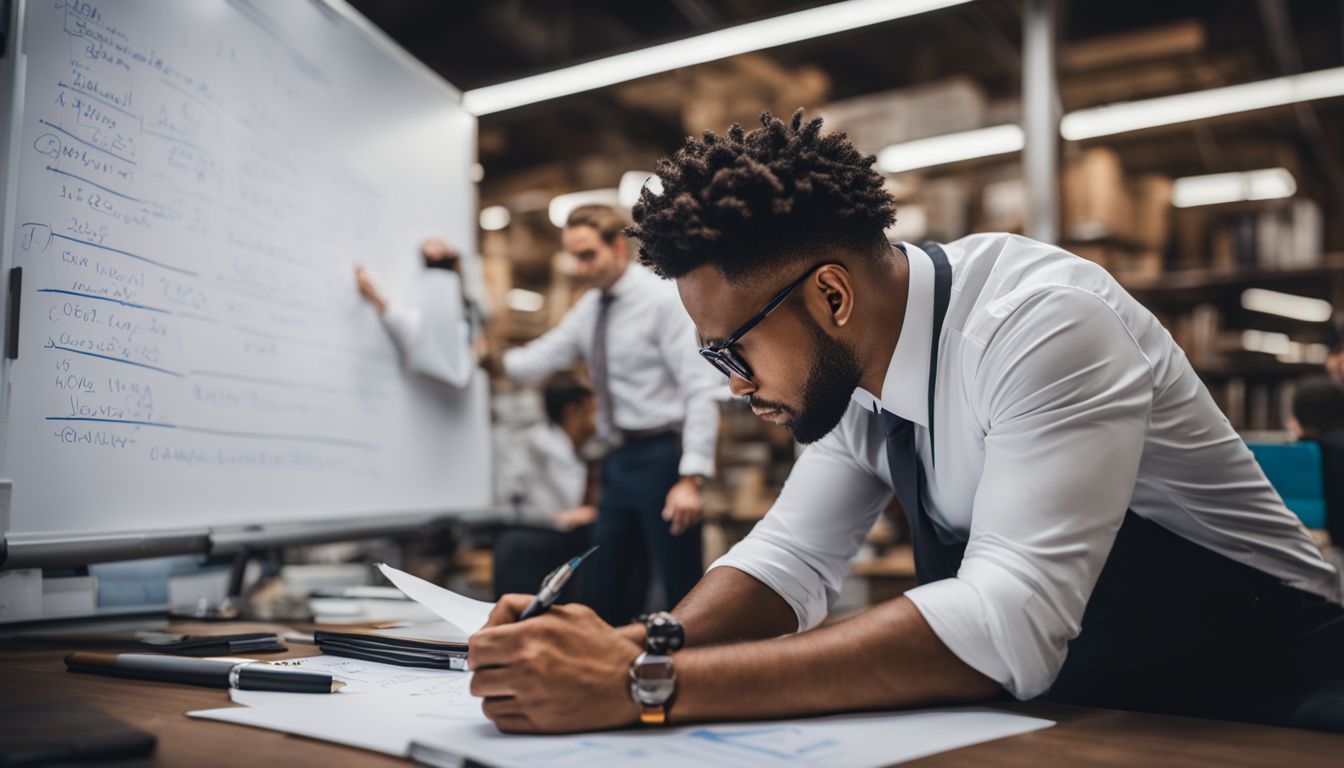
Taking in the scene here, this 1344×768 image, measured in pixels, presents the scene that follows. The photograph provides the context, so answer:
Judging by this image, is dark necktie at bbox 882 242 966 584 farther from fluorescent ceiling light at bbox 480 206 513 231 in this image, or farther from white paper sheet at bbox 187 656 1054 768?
fluorescent ceiling light at bbox 480 206 513 231

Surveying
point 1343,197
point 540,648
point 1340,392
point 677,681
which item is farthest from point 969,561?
point 1343,197

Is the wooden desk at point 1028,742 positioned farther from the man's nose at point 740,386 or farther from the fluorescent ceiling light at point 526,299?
the fluorescent ceiling light at point 526,299

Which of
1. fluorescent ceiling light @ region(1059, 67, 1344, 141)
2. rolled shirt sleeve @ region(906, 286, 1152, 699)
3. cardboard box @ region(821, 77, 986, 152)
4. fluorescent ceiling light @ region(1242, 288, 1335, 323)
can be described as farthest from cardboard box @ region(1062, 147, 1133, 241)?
rolled shirt sleeve @ region(906, 286, 1152, 699)

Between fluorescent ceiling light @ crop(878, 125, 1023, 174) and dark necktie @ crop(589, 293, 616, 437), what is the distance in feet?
7.16

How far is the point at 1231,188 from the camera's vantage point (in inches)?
234

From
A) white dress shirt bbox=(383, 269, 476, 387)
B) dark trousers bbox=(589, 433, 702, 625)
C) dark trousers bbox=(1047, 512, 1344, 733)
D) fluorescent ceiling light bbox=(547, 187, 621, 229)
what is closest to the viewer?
dark trousers bbox=(1047, 512, 1344, 733)

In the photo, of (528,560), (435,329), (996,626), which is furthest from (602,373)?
(996,626)

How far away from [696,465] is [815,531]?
1.43 m

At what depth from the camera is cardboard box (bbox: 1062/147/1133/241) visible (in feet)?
14.7

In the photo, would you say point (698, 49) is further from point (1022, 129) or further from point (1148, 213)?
point (1148, 213)

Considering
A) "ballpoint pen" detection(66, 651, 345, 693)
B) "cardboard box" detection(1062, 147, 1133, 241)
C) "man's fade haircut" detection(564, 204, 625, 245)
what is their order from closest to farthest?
"ballpoint pen" detection(66, 651, 345, 693) < "man's fade haircut" detection(564, 204, 625, 245) < "cardboard box" detection(1062, 147, 1133, 241)

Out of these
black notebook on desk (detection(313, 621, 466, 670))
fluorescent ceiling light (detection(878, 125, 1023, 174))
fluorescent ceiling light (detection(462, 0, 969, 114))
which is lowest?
black notebook on desk (detection(313, 621, 466, 670))

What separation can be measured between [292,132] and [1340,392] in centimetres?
262

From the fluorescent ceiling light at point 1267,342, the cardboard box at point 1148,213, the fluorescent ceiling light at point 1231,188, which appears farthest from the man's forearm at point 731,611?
the fluorescent ceiling light at point 1231,188
